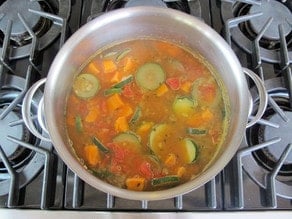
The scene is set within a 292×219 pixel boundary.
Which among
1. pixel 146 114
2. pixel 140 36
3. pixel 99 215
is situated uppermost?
pixel 140 36

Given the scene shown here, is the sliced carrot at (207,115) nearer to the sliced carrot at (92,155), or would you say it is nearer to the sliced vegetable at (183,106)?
the sliced vegetable at (183,106)

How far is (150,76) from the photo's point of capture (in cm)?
93

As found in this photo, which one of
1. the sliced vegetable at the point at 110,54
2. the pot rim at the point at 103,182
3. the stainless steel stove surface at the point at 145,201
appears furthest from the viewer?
the sliced vegetable at the point at 110,54

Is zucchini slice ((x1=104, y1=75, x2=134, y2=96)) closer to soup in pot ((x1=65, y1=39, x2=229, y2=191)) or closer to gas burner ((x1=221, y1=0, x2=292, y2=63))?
soup in pot ((x1=65, y1=39, x2=229, y2=191))

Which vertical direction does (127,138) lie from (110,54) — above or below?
below

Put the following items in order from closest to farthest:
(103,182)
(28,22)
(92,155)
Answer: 1. (103,182)
2. (92,155)
3. (28,22)

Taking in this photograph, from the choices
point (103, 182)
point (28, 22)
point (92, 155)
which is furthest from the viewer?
point (28, 22)

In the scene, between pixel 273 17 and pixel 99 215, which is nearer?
pixel 99 215

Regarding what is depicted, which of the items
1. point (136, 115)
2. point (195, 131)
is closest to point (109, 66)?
point (136, 115)

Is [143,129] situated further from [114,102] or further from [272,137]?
[272,137]

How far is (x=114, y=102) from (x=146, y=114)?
0.07m

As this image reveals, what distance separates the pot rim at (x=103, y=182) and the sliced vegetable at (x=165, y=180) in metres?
0.08

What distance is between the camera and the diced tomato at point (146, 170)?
847 millimetres

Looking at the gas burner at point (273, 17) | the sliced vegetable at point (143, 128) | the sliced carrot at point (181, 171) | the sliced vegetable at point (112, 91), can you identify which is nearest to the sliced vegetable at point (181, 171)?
the sliced carrot at point (181, 171)
